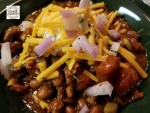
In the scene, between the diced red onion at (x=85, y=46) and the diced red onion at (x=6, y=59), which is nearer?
the diced red onion at (x=85, y=46)

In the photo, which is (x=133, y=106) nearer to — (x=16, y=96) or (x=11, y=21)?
(x=16, y=96)

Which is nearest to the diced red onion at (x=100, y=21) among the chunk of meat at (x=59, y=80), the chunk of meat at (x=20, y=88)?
the chunk of meat at (x=59, y=80)

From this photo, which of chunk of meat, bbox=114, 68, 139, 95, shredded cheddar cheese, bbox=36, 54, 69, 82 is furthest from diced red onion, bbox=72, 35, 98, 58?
chunk of meat, bbox=114, 68, 139, 95

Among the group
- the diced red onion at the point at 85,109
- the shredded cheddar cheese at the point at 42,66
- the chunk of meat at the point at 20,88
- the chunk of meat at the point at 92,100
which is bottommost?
the chunk of meat at the point at 20,88

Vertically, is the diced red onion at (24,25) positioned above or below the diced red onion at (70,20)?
below

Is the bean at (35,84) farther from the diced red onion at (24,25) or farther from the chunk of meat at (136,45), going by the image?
the chunk of meat at (136,45)
